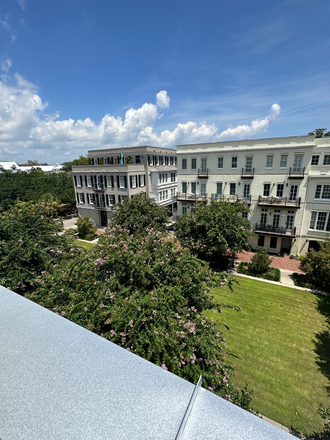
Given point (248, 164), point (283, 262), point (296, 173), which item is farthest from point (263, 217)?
point (248, 164)

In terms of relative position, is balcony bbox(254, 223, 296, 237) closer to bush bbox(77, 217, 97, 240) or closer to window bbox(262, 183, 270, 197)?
window bbox(262, 183, 270, 197)

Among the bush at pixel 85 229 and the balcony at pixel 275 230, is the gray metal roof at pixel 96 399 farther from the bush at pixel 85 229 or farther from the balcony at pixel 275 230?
the bush at pixel 85 229

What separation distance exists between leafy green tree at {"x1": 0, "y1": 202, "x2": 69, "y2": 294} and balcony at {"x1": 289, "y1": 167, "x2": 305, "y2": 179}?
65.8ft

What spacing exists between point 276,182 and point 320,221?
17.4ft

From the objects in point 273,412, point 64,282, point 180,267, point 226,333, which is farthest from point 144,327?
point 226,333

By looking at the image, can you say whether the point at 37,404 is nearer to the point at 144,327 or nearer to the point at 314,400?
the point at 144,327

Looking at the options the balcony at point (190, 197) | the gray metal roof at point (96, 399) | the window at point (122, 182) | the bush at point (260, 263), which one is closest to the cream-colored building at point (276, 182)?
the balcony at point (190, 197)

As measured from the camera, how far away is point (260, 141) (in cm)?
2164

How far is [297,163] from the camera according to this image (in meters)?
20.4

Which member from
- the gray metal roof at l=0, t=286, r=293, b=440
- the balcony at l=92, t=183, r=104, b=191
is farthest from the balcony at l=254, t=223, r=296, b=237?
the gray metal roof at l=0, t=286, r=293, b=440

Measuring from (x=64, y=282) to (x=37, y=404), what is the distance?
271 inches

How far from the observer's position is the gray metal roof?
120 cm

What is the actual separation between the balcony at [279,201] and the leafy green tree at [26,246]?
61.6 ft

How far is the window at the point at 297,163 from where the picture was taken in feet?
66.4
